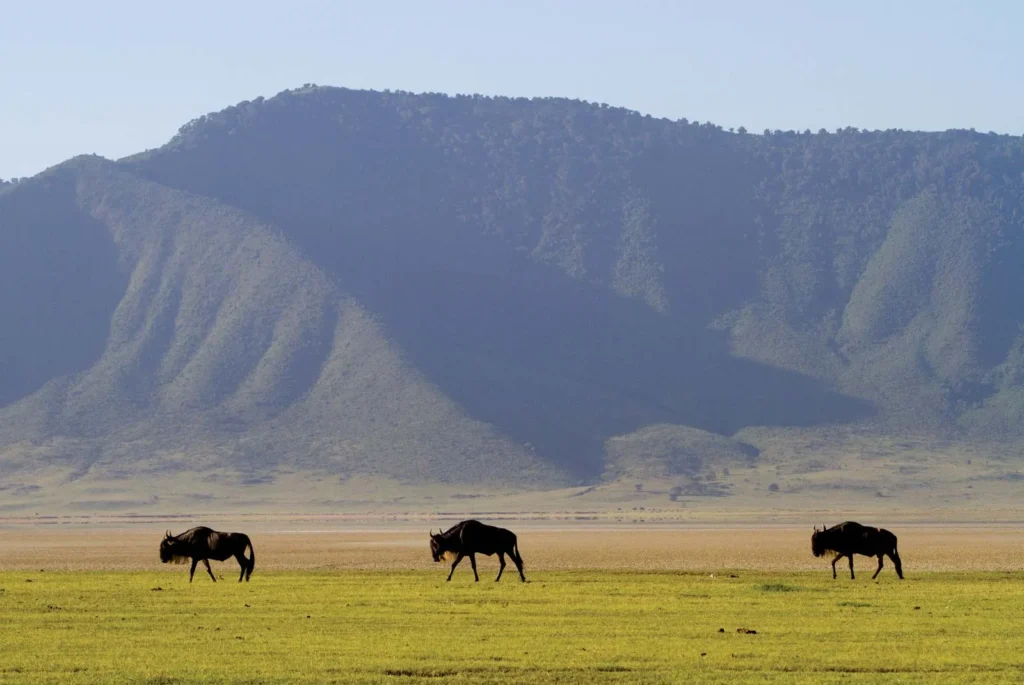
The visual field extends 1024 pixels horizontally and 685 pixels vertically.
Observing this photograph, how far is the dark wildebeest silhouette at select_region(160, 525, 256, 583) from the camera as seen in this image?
32.7m

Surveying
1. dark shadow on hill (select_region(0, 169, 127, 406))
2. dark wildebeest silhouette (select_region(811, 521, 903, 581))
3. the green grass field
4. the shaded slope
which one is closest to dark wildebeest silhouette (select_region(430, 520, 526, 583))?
the green grass field

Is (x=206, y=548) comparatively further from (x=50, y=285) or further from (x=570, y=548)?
(x=50, y=285)

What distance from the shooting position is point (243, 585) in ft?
102

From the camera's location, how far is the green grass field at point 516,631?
60.3 feet

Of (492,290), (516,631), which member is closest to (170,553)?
(516,631)

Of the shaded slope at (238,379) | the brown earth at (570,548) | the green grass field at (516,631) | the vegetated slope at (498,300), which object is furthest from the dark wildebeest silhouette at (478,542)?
the vegetated slope at (498,300)

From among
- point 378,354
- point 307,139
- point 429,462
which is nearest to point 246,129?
point 307,139

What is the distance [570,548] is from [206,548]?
20.3 m

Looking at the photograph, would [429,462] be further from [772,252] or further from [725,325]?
[772,252]

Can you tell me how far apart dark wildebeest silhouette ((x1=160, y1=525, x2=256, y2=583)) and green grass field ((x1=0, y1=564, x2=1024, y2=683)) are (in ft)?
1.84

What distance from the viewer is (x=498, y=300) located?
162 m

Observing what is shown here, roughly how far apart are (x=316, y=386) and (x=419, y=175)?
2259 inches

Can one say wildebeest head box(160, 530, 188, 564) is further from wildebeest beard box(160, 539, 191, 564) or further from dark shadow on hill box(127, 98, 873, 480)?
dark shadow on hill box(127, 98, 873, 480)

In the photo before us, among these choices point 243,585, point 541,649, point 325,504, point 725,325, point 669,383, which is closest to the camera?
point 541,649
